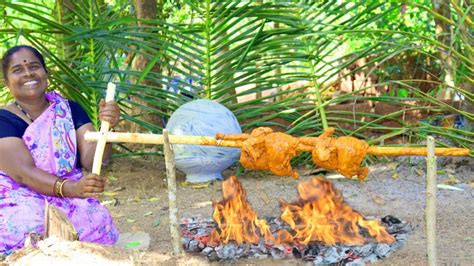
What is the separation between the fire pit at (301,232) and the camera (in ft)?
10.7

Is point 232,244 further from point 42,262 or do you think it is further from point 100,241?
point 42,262

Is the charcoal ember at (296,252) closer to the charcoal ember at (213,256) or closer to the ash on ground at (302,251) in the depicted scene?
the ash on ground at (302,251)

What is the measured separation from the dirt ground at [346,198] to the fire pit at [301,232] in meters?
0.07

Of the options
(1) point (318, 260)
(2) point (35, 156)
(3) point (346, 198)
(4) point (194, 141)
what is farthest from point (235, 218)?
(3) point (346, 198)

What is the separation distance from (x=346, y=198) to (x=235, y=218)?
138 cm

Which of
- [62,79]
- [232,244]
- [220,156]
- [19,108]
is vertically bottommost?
[232,244]

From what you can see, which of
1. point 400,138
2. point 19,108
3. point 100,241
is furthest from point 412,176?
point 19,108

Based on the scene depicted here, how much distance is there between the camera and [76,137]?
3.50 m

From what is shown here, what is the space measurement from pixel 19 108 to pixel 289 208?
4.74 ft

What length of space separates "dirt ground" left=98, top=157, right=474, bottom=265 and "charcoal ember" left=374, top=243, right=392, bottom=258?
0.03 m

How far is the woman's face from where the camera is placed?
3.29m

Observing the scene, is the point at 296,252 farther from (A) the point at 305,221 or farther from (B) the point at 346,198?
(B) the point at 346,198

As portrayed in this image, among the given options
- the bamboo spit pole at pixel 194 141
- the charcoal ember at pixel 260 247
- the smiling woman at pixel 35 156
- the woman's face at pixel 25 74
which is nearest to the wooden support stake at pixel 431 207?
the bamboo spit pole at pixel 194 141

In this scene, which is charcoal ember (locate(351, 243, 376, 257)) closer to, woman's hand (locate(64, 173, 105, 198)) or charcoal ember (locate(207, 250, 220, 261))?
charcoal ember (locate(207, 250, 220, 261))
